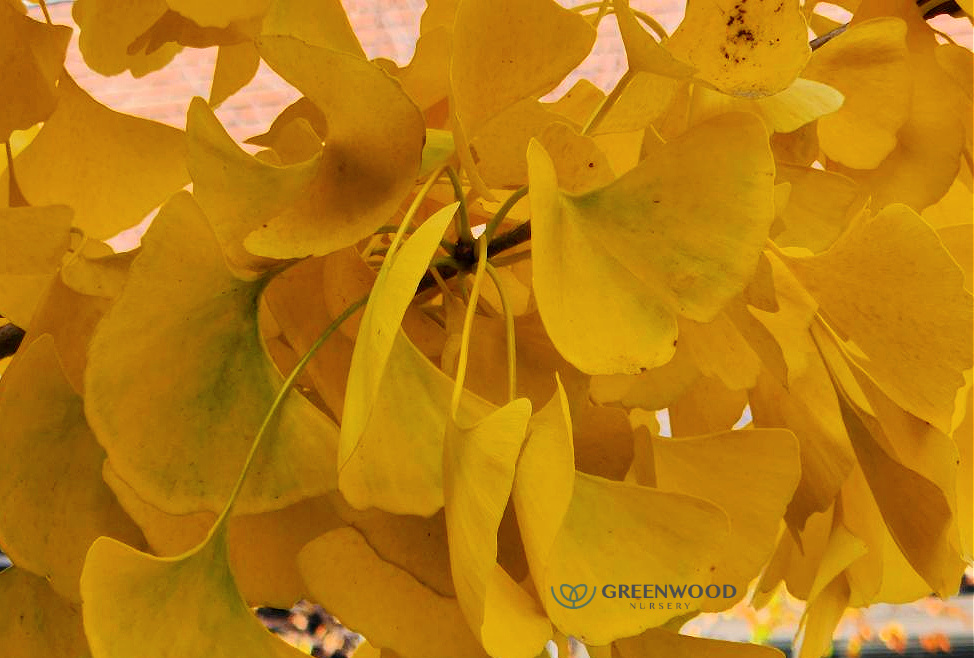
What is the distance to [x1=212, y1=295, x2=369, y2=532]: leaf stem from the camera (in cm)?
16

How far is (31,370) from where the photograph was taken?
0.18m

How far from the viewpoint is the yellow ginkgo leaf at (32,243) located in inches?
7.3

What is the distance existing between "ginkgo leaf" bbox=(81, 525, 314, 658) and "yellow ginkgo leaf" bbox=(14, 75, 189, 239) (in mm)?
90

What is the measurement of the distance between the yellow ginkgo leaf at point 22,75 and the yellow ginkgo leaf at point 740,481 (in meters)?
0.13

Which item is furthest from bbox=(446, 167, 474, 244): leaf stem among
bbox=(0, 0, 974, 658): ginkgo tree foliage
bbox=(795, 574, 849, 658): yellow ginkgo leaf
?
bbox=(795, 574, 849, 658): yellow ginkgo leaf

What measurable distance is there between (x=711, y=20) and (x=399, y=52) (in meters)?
1.69

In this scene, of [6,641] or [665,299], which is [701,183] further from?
[6,641]

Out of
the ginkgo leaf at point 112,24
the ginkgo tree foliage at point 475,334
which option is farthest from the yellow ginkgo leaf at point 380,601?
the ginkgo leaf at point 112,24

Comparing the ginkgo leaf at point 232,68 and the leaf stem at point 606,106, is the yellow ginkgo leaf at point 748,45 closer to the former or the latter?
the leaf stem at point 606,106

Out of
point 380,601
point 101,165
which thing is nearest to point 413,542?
point 380,601

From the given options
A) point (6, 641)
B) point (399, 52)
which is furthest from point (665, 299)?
point (399, 52)

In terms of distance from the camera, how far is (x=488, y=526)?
5.2 inches

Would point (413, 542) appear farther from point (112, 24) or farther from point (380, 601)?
point (112, 24)

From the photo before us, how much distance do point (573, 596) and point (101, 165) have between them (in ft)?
0.48
